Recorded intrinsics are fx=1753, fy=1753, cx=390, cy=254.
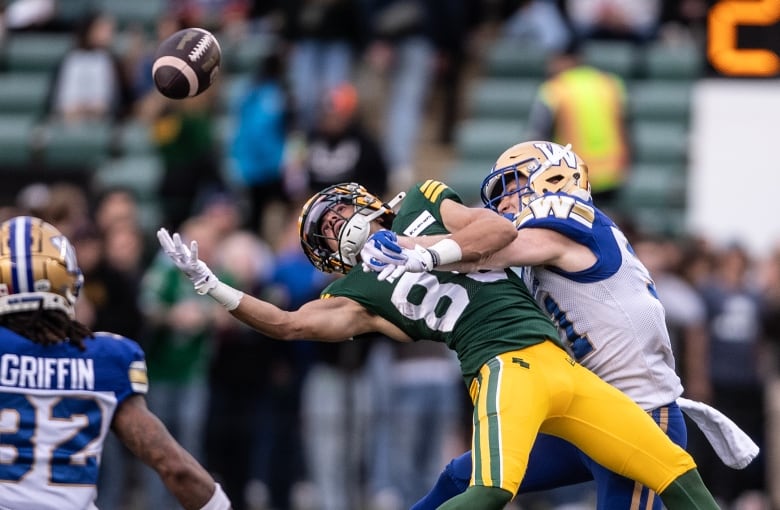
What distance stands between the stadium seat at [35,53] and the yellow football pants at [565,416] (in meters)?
10.5

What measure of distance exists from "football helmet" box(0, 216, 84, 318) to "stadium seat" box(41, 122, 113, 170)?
8643mm

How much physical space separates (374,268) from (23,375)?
4.50 feet

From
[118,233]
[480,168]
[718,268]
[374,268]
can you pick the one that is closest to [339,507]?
[118,233]

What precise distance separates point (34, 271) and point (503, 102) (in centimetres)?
1013

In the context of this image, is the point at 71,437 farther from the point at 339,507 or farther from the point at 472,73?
the point at 472,73

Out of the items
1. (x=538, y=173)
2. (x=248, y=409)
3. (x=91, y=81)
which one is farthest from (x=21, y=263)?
(x=91, y=81)

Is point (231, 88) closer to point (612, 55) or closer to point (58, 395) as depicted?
point (612, 55)

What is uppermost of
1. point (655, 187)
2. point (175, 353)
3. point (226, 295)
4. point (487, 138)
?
point (226, 295)

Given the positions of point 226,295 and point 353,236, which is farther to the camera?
point 353,236

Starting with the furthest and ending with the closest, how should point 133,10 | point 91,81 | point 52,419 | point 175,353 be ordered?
point 133,10 → point 91,81 → point 175,353 → point 52,419

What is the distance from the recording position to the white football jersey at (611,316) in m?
7.06

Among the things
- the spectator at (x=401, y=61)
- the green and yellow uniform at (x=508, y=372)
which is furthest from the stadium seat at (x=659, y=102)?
the green and yellow uniform at (x=508, y=372)

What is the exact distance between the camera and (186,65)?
293 inches

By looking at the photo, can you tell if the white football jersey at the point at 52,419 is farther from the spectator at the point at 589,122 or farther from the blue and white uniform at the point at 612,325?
the spectator at the point at 589,122
